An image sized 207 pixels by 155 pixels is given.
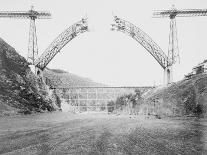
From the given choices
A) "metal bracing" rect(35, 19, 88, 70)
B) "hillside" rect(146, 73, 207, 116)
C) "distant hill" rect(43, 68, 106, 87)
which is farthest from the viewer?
"distant hill" rect(43, 68, 106, 87)

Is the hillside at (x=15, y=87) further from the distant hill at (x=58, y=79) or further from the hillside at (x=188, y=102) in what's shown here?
the distant hill at (x=58, y=79)

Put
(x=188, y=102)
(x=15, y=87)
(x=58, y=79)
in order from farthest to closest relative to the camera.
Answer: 1. (x=58, y=79)
2. (x=15, y=87)
3. (x=188, y=102)

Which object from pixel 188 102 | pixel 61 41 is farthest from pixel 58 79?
pixel 188 102

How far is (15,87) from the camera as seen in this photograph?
30.1 meters

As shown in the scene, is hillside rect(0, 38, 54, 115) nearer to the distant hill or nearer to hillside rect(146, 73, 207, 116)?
hillside rect(146, 73, 207, 116)

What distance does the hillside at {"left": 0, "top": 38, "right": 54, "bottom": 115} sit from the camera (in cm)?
2631

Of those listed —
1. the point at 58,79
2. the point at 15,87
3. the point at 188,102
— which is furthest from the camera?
the point at 58,79

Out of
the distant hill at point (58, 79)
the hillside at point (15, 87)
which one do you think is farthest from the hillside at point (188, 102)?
the distant hill at point (58, 79)

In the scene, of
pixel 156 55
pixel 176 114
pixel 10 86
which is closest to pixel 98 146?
pixel 176 114

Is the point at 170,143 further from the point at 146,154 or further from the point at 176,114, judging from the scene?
the point at 176,114

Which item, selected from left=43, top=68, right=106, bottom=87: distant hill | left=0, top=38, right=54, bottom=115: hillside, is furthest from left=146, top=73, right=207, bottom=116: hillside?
left=43, top=68, right=106, bottom=87: distant hill

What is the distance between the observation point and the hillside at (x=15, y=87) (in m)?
26.3

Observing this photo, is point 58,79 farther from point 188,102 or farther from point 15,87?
point 188,102

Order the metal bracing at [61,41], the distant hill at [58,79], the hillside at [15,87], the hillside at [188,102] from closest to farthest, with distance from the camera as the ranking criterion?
the hillside at [188,102], the hillside at [15,87], the metal bracing at [61,41], the distant hill at [58,79]
